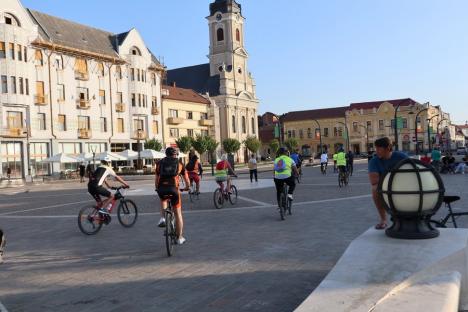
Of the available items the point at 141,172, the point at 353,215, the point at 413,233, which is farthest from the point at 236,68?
the point at 413,233

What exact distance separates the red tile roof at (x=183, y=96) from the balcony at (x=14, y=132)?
80.8 feet

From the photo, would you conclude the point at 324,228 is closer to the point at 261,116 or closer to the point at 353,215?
the point at 353,215

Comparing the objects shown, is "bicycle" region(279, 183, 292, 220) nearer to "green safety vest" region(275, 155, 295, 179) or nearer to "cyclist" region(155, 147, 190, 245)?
"green safety vest" region(275, 155, 295, 179)

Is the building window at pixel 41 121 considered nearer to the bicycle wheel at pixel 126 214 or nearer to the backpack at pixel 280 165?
the bicycle wheel at pixel 126 214

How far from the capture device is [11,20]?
148 feet

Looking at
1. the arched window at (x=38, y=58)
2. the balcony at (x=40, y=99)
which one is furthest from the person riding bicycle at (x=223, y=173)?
the arched window at (x=38, y=58)

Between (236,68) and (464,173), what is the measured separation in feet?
207

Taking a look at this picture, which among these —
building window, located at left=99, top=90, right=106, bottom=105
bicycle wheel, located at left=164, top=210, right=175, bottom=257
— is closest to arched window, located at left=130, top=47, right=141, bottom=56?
building window, located at left=99, top=90, right=106, bottom=105

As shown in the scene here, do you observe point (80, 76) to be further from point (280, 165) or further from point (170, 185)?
point (170, 185)

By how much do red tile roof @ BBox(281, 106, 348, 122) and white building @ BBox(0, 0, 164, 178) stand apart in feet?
160

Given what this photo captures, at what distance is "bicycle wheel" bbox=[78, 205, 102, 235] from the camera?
33.4ft

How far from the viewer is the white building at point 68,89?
145 feet

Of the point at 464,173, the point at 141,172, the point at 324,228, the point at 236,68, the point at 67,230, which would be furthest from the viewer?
the point at 236,68

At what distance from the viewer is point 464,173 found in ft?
87.7
